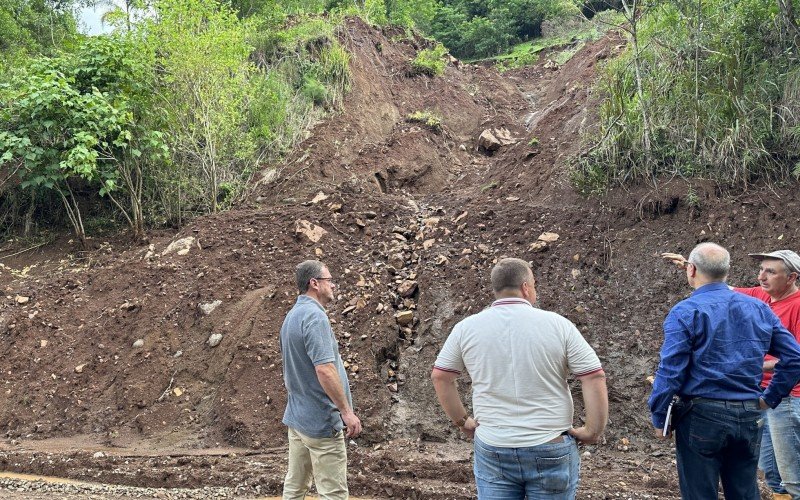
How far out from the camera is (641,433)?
5.94 m

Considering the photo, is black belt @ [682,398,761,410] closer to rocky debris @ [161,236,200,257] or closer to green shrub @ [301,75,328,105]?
rocky debris @ [161,236,200,257]

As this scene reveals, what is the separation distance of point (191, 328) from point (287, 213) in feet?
8.09

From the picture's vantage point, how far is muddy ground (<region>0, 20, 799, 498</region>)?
20.2 ft

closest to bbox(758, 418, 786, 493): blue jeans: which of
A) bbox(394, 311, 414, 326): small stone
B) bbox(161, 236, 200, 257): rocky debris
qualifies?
bbox(394, 311, 414, 326): small stone

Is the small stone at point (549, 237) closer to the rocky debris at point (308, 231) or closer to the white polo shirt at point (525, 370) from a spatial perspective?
the rocky debris at point (308, 231)

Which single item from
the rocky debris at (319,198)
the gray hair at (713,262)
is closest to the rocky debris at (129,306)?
the rocky debris at (319,198)

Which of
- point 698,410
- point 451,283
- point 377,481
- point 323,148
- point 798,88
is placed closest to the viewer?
point 698,410

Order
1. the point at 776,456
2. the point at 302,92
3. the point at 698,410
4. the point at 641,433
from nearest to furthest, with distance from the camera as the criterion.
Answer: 1. the point at 698,410
2. the point at 776,456
3. the point at 641,433
4. the point at 302,92

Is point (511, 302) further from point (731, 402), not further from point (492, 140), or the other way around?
point (492, 140)

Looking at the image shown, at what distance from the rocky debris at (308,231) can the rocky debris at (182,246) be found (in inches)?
58.2

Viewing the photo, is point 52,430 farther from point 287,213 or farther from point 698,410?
point 698,410

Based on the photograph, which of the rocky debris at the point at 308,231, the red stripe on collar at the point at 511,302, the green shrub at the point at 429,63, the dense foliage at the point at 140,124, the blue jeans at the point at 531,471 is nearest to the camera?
the blue jeans at the point at 531,471

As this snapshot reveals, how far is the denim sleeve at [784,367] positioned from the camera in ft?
10.7

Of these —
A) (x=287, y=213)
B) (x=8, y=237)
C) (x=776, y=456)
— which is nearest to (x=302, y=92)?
(x=287, y=213)
